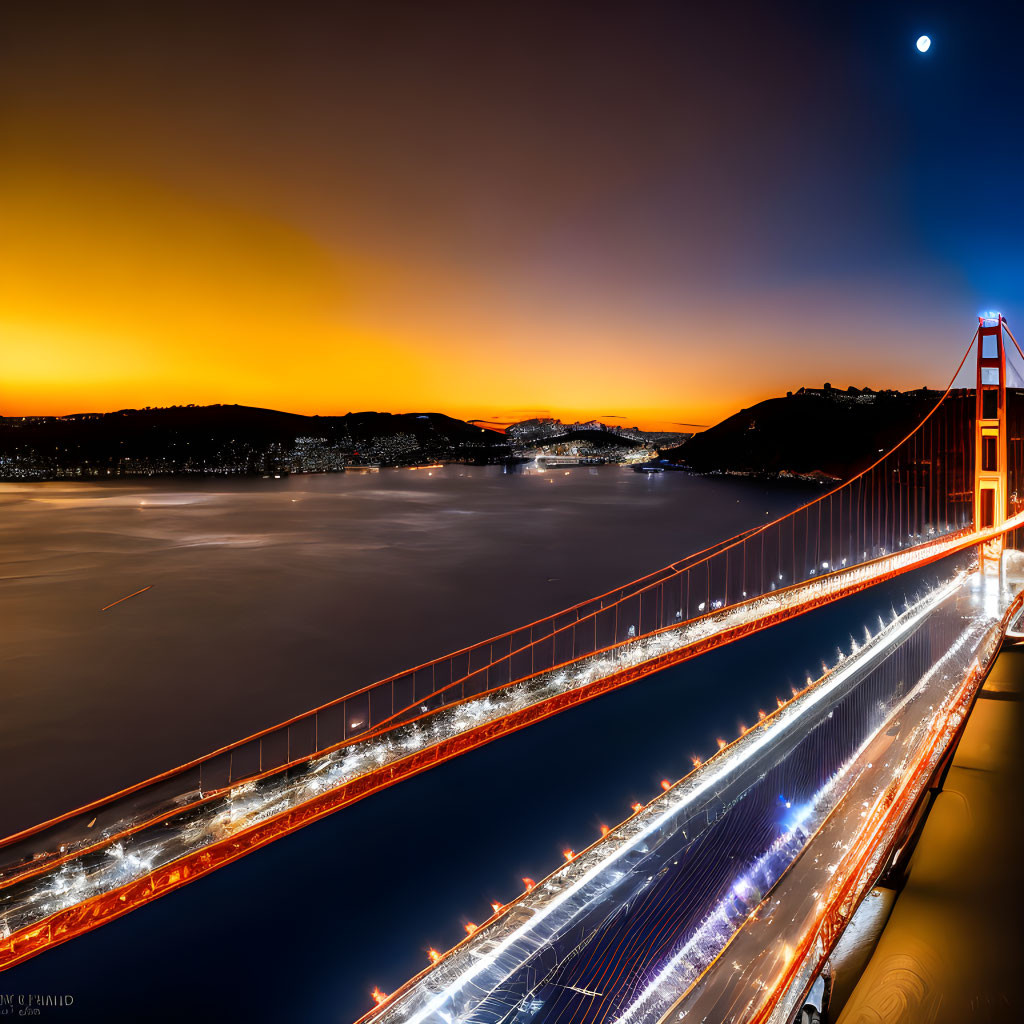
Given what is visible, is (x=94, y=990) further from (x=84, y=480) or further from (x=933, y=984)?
(x=84, y=480)

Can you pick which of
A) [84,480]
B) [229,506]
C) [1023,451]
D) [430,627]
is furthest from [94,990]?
[84,480]

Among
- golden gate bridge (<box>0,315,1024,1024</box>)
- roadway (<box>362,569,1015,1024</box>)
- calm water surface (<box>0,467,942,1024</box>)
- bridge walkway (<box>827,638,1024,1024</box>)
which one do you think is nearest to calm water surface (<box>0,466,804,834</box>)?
calm water surface (<box>0,467,942,1024</box>)

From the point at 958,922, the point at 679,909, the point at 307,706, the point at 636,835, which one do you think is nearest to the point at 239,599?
the point at 307,706

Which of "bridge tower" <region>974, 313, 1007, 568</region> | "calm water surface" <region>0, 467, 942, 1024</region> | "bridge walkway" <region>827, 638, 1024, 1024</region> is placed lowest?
"calm water surface" <region>0, 467, 942, 1024</region>

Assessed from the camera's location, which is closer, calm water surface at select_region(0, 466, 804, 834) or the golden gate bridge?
the golden gate bridge

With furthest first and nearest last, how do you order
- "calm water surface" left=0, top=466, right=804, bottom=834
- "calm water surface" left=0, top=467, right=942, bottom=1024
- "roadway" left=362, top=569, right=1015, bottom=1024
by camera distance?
"calm water surface" left=0, top=466, right=804, bottom=834, "calm water surface" left=0, top=467, right=942, bottom=1024, "roadway" left=362, top=569, right=1015, bottom=1024

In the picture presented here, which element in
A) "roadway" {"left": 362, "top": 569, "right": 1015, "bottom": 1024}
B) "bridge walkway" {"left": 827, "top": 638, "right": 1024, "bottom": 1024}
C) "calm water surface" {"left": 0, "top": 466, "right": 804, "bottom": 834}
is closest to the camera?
"bridge walkway" {"left": 827, "top": 638, "right": 1024, "bottom": 1024}

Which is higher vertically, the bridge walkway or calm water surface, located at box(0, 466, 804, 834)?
the bridge walkway

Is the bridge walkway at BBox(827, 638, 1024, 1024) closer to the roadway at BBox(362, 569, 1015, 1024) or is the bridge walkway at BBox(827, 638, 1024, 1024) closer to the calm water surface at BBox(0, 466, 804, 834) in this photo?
the roadway at BBox(362, 569, 1015, 1024)

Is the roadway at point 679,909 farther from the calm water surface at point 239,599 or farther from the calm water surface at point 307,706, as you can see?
the calm water surface at point 239,599
